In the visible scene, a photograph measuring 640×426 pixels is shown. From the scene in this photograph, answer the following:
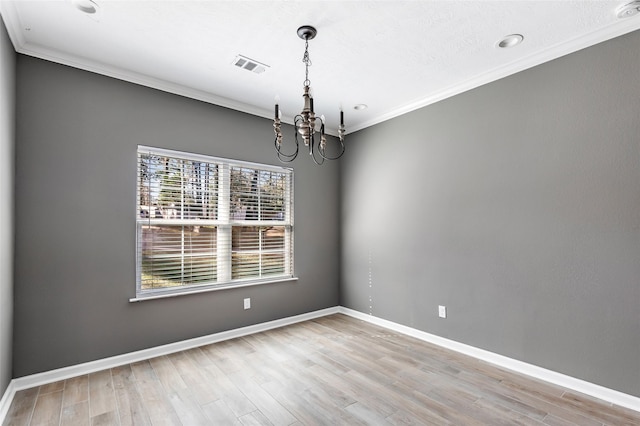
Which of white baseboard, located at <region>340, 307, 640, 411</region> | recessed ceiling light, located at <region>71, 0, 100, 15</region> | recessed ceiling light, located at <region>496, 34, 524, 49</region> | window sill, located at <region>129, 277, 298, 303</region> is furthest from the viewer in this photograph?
window sill, located at <region>129, 277, 298, 303</region>

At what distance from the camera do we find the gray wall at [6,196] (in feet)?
7.47

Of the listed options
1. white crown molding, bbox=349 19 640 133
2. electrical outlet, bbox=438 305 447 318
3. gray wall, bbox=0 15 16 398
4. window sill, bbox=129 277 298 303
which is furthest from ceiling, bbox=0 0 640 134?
electrical outlet, bbox=438 305 447 318

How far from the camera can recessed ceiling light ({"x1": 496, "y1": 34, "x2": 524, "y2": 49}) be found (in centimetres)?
259

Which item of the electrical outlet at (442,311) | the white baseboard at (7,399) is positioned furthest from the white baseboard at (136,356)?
the electrical outlet at (442,311)

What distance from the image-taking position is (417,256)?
3.88 metres

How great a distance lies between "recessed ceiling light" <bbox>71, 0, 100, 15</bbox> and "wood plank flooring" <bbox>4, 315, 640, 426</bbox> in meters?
2.88

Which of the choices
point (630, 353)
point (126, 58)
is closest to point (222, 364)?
point (126, 58)

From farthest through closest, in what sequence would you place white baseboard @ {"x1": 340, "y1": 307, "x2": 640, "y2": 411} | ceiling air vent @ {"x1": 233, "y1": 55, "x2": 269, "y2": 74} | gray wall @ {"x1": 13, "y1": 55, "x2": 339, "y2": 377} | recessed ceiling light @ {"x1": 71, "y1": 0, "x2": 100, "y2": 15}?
ceiling air vent @ {"x1": 233, "y1": 55, "x2": 269, "y2": 74}, gray wall @ {"x1": 13, "y1": 55, "x2": 339, "y2": 377}, white baseboard @ {"x1": 340, "y1": 307, "x2": 640, "y2": 411}, recessed ceiling light @ {"x1": 71, "y1": 0, "x2": 100, "y2": 15}

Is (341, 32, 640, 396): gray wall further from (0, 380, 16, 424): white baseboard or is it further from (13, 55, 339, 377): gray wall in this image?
(0, 380, 16, 424): white baseboard

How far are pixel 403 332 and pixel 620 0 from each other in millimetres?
3588

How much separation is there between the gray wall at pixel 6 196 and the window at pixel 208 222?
94cm

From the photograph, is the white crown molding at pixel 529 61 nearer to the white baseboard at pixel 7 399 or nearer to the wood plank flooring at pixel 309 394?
the wood plank flooring at pixel 309 394

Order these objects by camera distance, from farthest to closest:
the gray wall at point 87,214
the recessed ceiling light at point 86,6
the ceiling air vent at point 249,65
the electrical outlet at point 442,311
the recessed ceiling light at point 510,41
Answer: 1. the electrical outlet at point 442,311
2. the ceiling air vent at point 249,65
3. the gray wall at point 87,214
4. the recessed ceiling light at point 510,41
5. the recessed ceiling light at point 86,6

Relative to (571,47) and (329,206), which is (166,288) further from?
(571,47)
